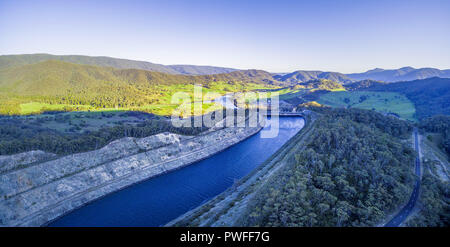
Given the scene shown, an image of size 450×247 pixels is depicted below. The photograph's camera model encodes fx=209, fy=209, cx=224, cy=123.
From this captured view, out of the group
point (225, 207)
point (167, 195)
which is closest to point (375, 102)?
point (225, 207)

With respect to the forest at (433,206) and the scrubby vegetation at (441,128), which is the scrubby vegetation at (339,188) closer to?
the forest at (433,206)

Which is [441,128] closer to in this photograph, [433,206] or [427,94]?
[433,206]

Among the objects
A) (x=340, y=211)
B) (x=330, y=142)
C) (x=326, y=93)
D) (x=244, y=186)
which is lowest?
(x=244, y=186)

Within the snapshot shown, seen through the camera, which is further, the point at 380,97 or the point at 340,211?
the point at 380,97

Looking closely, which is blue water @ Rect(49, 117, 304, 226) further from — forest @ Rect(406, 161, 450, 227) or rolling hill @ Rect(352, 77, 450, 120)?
rolling hill @ Rect(352, 77, 450, 120)
